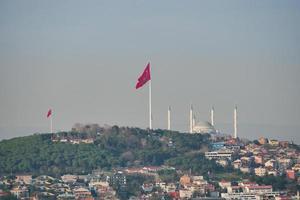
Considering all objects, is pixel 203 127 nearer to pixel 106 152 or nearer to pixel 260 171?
pixel 106 152

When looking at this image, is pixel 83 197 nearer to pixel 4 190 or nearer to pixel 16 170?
pixel 4 190

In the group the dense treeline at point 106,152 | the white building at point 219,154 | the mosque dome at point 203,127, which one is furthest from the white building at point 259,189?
the mosque dome at point 203,127

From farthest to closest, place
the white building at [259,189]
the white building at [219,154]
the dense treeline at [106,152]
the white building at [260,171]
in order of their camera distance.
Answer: the white building at [219,154] → the dense treeline at [106,152] → the white building at [260,171] → the white building at [259,189]

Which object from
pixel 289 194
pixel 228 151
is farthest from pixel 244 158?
pixel 289 194

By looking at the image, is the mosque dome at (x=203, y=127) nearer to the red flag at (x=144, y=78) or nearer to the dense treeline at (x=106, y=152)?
the dense treeline at (x=106, y=152)

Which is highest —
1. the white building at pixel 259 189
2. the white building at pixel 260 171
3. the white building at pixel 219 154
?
the white building at pixel 219 154

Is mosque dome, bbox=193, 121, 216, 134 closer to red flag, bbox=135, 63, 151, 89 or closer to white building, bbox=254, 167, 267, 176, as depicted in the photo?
white building, bbox=254, 167, 267, 176
